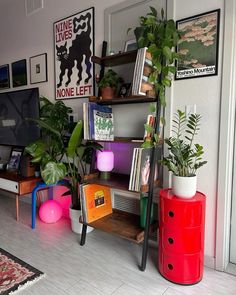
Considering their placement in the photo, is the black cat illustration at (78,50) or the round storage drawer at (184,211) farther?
the black cat illustration at (78,50)

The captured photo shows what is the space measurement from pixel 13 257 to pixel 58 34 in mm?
2297

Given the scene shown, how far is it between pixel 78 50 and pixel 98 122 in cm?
98

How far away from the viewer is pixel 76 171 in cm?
237

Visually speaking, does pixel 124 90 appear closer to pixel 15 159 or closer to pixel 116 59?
pixel 116 59

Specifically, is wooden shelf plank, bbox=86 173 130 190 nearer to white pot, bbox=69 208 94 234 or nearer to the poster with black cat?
white pot, bbox=69 208 94 234

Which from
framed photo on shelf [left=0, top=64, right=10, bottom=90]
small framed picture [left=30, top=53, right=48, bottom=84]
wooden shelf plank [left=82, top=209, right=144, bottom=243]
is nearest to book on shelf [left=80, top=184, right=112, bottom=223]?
wooden shelf plank [left=82, top=209, right=144, bottom=243]

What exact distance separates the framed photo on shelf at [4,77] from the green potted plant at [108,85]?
6.64 feet

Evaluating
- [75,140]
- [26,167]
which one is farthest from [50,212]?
[75,140]

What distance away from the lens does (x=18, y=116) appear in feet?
10.1

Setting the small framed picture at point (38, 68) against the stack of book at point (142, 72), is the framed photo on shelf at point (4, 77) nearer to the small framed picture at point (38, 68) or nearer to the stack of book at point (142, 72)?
the small framed picture at point (38, 68)

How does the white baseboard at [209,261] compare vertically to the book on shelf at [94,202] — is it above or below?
below

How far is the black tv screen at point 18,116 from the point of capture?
9.36ft

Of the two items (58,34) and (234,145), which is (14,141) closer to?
(58,34)

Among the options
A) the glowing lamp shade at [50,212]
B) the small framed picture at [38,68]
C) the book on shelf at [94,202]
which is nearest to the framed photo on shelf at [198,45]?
the book on shelf at [94,202]
